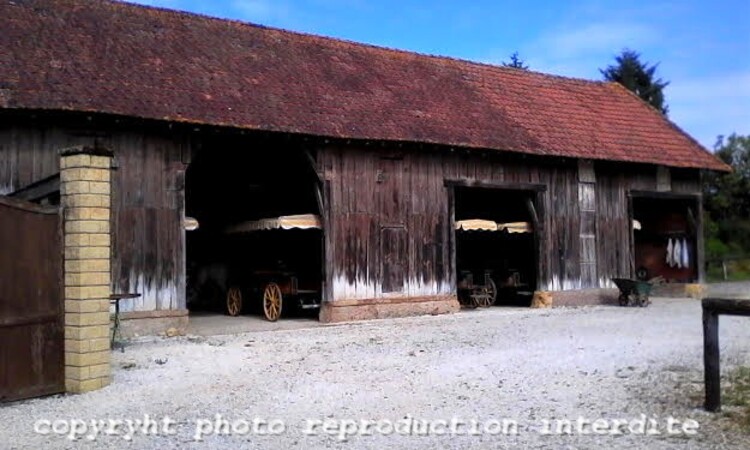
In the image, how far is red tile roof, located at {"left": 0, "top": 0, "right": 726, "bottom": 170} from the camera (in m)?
13.3

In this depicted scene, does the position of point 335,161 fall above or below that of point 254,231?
above

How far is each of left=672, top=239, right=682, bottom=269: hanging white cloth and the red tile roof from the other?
2715 millimetres

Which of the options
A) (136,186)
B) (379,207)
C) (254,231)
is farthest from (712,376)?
(254,231)

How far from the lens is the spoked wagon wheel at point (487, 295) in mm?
19344

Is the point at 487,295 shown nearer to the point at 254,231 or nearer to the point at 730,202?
the point at 254,231

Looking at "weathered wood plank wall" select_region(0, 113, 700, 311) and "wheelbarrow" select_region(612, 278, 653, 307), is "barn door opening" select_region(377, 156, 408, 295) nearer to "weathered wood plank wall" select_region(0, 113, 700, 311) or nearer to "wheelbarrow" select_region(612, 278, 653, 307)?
"weathered wood plank wall" select_region(0, 113, 700, 311)

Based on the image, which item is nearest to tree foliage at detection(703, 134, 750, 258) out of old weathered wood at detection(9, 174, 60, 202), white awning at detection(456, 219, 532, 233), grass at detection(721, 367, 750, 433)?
white awning at detection(456, 219, 532, 233)

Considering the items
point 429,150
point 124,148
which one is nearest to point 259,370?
point 124,148

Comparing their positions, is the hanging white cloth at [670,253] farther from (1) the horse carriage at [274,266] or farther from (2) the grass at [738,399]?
(2) the grass at [738,399]

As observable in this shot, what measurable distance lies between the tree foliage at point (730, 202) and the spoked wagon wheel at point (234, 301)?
30.1 meters

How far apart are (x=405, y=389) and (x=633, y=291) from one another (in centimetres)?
1264

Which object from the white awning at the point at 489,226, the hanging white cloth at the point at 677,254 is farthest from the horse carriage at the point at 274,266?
the hanging white cloth at the point at 677,254

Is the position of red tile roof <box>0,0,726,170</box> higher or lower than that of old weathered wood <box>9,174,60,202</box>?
higher

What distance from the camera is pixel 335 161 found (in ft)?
51.2
